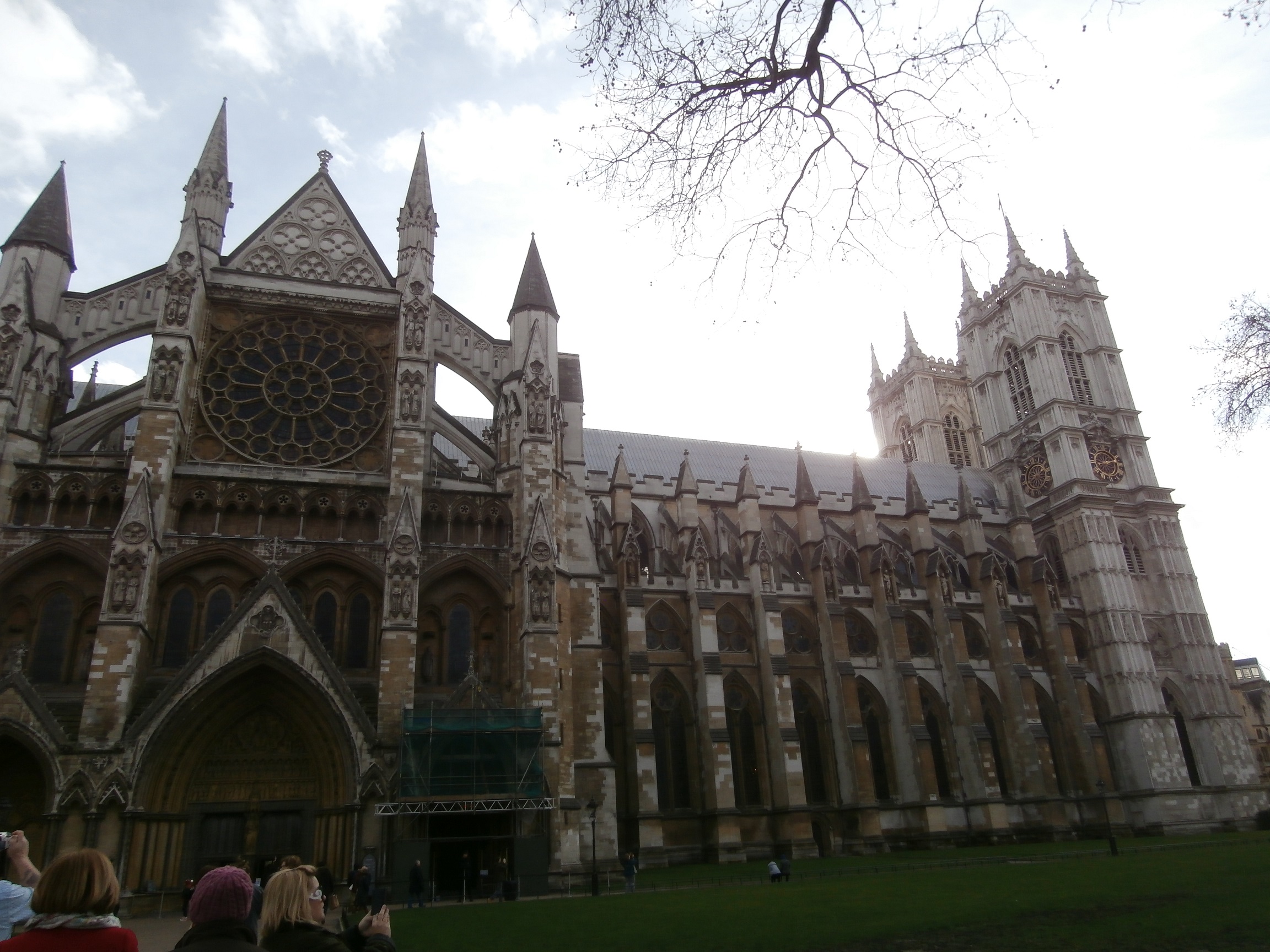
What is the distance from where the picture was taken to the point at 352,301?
27422 mm

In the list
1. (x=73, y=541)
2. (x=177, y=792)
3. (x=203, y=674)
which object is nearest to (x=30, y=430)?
(x=73, y=541)

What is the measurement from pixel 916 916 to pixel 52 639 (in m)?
21.0

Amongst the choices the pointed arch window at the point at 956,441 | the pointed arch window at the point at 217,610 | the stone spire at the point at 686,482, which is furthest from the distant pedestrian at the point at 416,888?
the pointed arch window at the point at 956,441

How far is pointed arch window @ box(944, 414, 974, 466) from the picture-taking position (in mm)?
62406

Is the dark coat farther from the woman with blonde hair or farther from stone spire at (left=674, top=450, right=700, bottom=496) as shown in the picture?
stone spire at (left=674, top=450, right=700, bottom=496)

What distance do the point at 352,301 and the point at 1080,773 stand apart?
37114mm

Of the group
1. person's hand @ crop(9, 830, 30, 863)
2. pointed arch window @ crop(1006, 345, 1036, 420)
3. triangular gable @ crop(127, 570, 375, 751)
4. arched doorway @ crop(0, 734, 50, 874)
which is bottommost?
person's hand @ crop(9, 830, 30, 863)

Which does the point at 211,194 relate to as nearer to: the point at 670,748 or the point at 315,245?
the point at 315,245

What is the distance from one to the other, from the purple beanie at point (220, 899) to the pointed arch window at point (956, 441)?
6272 centimetres

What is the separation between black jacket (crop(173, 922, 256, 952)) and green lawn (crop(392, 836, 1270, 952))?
873 cm

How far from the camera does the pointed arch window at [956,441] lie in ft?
205

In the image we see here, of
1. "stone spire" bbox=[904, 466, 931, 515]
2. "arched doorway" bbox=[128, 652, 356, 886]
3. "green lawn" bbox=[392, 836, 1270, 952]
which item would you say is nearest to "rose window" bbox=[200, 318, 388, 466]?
"arched doorway" bbox=[128, 652, 356, 886]

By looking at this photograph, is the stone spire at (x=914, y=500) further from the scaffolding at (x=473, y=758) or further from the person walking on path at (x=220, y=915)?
the person walking on path at (x=220, y=915)

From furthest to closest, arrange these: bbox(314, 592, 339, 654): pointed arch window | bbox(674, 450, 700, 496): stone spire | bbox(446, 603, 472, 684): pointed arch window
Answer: bbox(674, 450, 700, 496): stone spire → bbox(446, 603, 472, 684): pointed arch window → bbox(314, 592, 339, 654): pointed arch window
